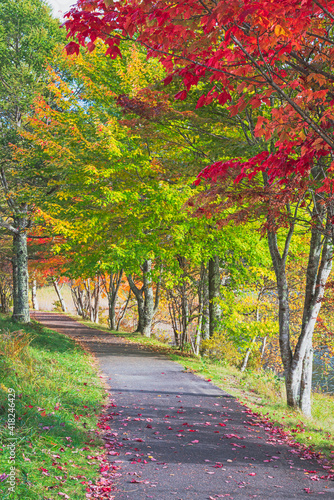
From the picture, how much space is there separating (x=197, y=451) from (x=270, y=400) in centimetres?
388

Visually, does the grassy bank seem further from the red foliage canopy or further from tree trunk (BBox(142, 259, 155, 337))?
the red foliage canopy

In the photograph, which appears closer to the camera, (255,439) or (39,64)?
(255,439)

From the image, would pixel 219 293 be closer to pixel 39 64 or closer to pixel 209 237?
pixel 209 237

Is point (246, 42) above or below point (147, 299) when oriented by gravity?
above

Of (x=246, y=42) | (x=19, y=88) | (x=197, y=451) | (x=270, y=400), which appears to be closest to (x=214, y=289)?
(x=270, y=400)

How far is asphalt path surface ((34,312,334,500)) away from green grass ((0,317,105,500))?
1.44 ft

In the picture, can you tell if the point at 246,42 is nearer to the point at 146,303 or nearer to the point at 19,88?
the point at 19,88

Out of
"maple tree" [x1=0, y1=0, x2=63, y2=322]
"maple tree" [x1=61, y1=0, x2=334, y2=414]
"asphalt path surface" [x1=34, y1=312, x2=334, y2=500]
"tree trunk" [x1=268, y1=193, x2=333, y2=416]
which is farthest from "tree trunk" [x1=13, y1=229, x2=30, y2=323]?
"maple tree" [x1=61, y1=0, x2=334, y2=414]

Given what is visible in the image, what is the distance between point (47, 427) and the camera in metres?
4.75

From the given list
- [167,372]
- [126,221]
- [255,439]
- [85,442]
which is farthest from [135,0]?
[126,221]

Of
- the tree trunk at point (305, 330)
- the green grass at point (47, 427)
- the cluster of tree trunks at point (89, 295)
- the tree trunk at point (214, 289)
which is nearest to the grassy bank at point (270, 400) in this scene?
the tree trunk at point (305, 330)

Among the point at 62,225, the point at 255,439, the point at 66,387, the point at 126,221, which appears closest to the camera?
the point at 255,439

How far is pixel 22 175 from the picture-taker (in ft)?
46.6

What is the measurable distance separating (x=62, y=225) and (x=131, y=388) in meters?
6.07
